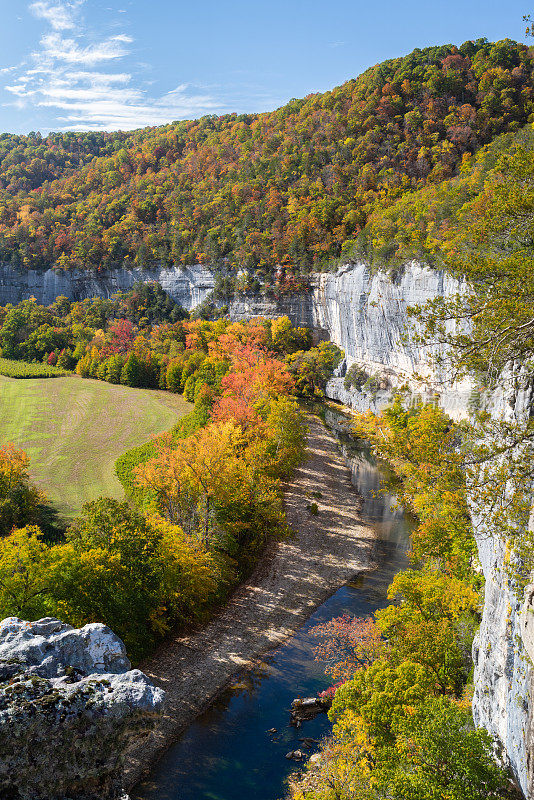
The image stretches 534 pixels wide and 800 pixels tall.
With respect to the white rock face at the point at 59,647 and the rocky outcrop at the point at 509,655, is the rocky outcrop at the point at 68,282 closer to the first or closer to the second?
the white rock face at the point at 59,647

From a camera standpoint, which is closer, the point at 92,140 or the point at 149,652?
the point at 149,652

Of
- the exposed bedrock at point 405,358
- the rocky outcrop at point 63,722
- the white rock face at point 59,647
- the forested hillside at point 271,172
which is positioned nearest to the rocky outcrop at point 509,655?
the exposed bedrock at point 405,358

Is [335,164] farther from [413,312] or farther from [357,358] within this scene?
[413,312]

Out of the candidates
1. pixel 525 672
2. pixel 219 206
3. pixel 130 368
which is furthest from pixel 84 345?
pixel 525 672

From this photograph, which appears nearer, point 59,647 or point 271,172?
point 59,647

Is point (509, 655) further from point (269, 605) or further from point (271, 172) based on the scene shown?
point (271, 172)

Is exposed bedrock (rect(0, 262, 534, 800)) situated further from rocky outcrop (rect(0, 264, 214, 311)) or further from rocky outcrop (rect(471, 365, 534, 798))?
rocky outcrop (rect(0, 264, 214, 311))

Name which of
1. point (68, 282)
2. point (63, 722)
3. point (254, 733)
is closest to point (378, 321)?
point (254, 733)
